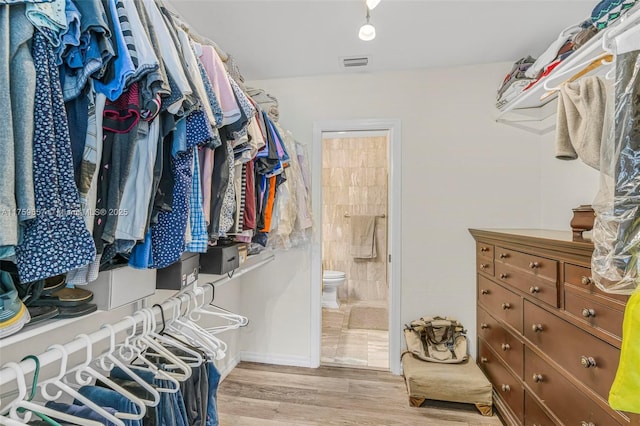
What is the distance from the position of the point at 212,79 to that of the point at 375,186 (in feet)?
11.0

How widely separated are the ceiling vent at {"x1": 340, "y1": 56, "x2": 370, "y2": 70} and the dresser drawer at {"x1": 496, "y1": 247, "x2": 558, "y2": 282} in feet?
5.37

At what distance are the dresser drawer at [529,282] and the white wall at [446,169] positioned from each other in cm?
49

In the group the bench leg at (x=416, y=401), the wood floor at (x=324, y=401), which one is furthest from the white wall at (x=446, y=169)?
the bench leg at (x=416, y=401)

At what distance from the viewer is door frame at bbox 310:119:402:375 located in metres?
2.50

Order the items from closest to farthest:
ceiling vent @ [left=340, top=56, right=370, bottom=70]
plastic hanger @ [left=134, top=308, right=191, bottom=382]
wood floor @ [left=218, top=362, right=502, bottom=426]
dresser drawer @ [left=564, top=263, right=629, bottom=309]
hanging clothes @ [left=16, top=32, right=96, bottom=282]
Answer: hanging clothes @ [left=16, top=32, right=96, bottom=282] < plastic hanger @ [left=134, top=308, right=191, bottom=382] < dresser drawer @ [left=564, top=263, right=629, bottom=309] < wood floor @ [left=218, top=362, right=502, bottom=426] < ceiling vent @ [left=340, top=56, right=370, bottom=70]

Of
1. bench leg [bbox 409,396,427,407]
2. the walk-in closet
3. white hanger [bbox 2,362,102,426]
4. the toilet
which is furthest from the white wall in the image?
white hanger [bbox 2,362,102,426]

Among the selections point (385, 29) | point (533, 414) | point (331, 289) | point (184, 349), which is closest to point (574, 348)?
point (533, 414)

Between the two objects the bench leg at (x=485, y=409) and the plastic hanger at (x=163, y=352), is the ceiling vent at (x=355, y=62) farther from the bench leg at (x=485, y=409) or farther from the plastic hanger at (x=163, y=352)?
the bench leg at (x=485, y=409)

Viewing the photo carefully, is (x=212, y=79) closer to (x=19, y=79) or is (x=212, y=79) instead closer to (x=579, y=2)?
(x=19, y=79)

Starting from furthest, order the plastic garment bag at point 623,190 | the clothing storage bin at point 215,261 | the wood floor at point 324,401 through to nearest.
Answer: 1. the wood floor at point 324,401
2. the clothing storage bin at point 215,261
3. the plastic garment bag at point 623,190

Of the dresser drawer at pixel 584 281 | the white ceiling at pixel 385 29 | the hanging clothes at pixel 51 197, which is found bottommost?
the dresser drawer at pixel 584 281

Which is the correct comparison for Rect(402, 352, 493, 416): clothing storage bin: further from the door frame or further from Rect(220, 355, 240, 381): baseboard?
Rect(220, 355, 240, 381): baseboard

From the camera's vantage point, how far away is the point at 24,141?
0.55 meters

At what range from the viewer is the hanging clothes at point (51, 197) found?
572mm
